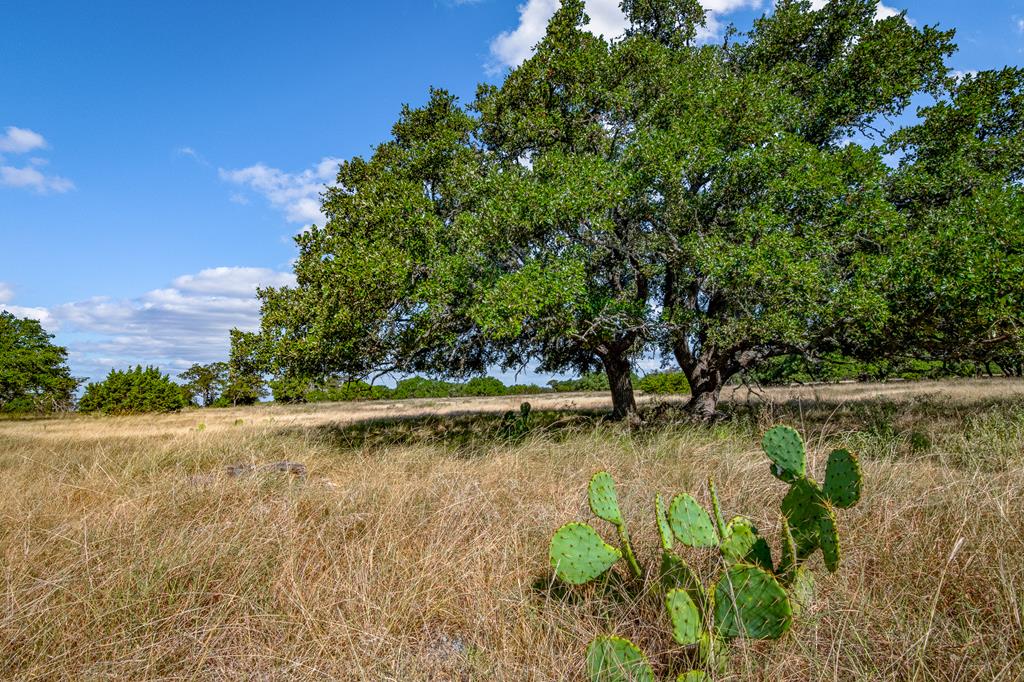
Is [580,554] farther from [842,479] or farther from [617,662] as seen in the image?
[842,479]

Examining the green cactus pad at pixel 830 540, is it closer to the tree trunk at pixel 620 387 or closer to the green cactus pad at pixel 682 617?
the green cactus pad at pixel 682 617

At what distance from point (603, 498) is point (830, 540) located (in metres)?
1.18

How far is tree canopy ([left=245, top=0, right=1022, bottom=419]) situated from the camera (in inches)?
345

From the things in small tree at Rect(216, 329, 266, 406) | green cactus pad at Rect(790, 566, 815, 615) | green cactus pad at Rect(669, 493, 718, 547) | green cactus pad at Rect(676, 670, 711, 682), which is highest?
small tree at Rect(216, 329, 266, 406)

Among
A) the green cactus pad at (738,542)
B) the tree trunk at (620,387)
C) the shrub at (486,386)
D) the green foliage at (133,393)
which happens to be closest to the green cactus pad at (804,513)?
the green cactus pad at (738,542)

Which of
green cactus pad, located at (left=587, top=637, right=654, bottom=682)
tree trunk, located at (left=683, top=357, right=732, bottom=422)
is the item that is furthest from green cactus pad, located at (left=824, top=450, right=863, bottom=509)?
tree trunk, located at (left=683, top=357, right=732, bottom=422)

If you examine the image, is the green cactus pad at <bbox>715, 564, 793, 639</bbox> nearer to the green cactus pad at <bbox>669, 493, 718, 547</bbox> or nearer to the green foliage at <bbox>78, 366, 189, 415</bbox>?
the green cactus pad at <bbox>669, 493, 718, 547</bbox>

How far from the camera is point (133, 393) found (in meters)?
31.6

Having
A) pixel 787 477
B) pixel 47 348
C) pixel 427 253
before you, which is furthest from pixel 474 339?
pixel 47 348

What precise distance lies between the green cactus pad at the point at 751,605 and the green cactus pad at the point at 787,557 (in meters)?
0.37

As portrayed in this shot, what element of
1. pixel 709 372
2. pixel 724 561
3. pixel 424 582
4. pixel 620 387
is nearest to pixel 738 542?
pixel 724 561

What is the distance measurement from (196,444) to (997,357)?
14.8 metres

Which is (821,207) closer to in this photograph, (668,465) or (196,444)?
(668,465)

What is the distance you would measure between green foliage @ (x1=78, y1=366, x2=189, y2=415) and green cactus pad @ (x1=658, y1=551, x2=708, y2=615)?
117 ft
